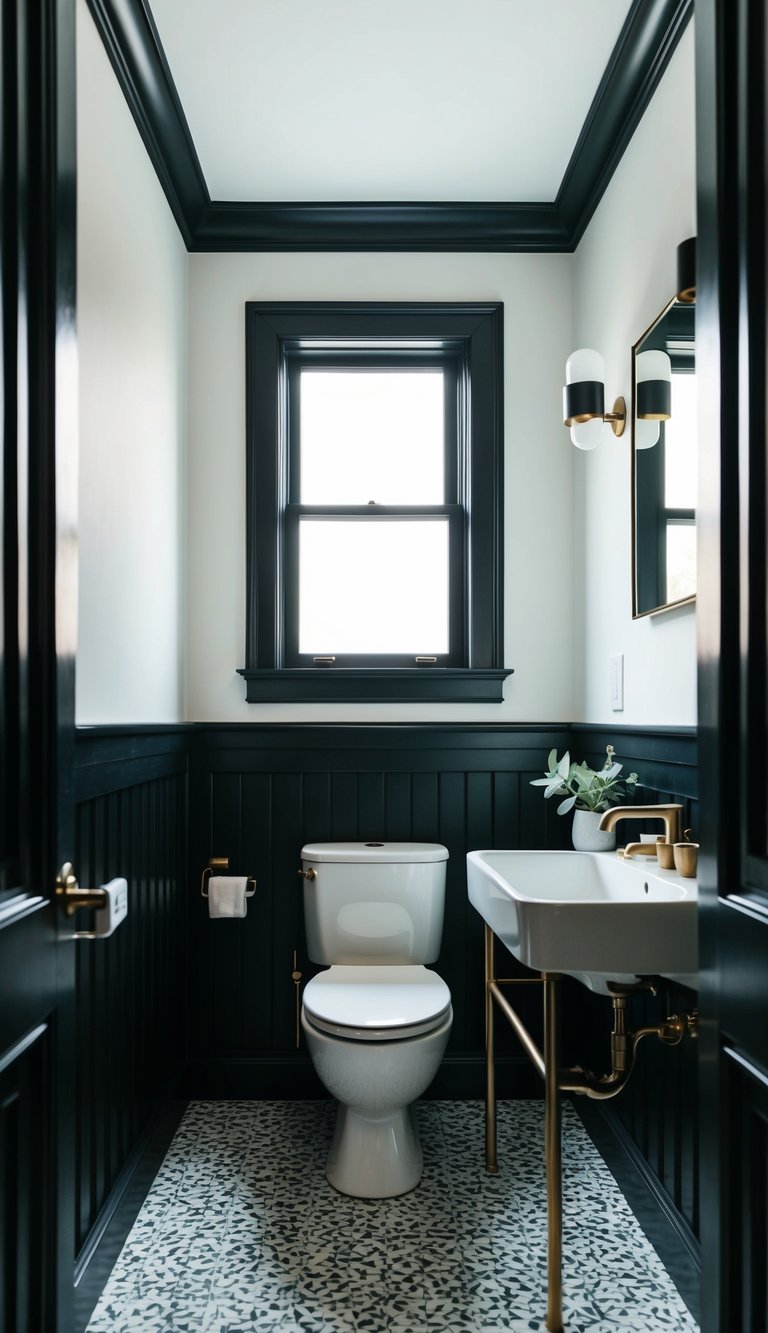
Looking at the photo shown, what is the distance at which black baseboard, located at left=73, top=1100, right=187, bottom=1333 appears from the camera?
174 cm

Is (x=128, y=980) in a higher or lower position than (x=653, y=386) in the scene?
lower

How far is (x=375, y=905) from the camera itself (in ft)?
8.56

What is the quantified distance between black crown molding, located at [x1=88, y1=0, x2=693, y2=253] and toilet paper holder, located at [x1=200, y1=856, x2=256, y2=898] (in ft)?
5.96

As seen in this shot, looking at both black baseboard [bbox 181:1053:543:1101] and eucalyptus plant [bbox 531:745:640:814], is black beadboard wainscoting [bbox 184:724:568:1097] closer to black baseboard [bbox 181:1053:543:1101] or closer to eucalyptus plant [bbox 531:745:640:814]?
black baseboard [bbox 181:1053:543:1101]

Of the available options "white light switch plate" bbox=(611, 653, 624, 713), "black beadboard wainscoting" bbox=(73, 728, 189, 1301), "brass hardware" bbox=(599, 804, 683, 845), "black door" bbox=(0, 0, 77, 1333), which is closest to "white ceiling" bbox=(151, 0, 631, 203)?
"black door" bbox=(0, 0, 77, 1333)

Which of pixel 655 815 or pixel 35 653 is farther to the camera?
pixel 655 815

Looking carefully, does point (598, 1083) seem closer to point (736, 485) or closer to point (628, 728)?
point (628, 728)

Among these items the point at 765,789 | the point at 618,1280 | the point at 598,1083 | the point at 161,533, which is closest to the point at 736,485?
the point at 765,789

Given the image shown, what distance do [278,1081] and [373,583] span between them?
1504mm

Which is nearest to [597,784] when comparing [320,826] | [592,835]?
[592,835]

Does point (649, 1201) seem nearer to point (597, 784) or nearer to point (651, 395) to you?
point (597, 784)

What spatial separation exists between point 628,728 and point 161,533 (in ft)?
4.24

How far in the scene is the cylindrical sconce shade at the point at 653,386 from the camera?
80.9 inches

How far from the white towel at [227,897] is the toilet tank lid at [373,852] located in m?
0.20
